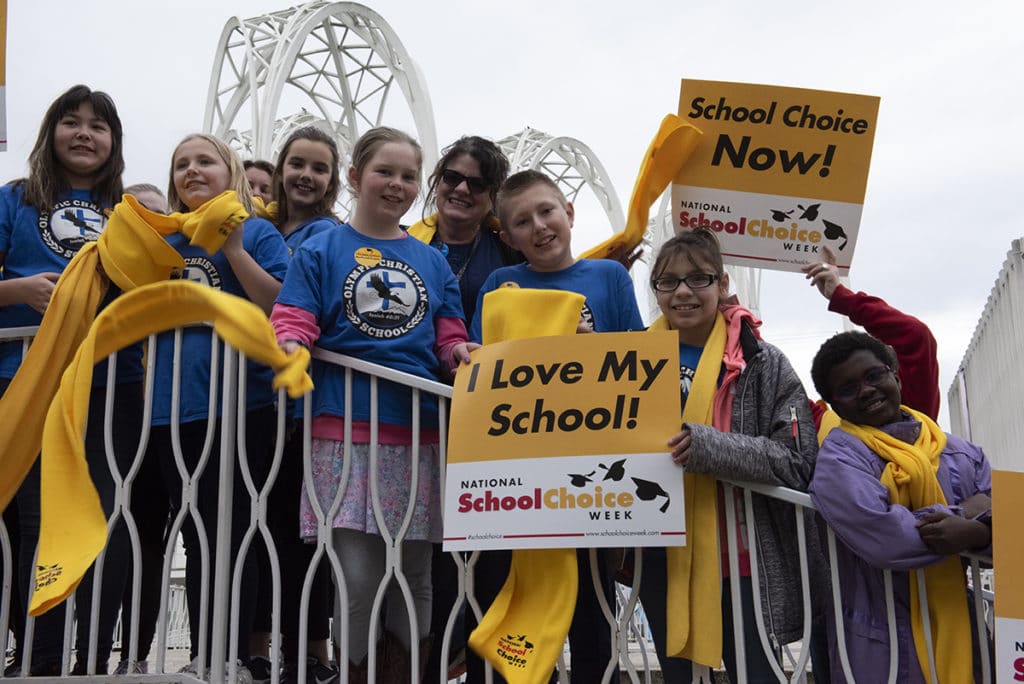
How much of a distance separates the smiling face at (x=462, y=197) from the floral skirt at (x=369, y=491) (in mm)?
1074

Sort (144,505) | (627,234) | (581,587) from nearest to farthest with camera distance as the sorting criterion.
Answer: (581,587) → (144,505) → (627,234)

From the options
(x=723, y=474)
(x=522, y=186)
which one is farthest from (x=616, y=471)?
(x=522, y=186)

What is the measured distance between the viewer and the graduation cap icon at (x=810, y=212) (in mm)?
4359

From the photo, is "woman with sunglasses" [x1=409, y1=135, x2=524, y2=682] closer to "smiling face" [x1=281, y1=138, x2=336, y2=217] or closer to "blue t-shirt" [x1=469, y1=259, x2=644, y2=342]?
"blue t-shirt" [x1=469, y1=259, x2=644, y2=342]

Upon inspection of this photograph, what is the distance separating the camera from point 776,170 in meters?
4.43

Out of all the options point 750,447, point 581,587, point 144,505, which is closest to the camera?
point 750,447

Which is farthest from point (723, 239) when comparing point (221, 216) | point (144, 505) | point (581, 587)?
point (144, 505)

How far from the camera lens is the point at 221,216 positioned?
11.5 feet

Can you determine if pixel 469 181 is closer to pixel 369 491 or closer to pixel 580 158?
pixel 369 491

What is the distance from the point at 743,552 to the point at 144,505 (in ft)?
6.91

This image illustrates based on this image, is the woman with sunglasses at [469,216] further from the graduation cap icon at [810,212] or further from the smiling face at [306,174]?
the graduation cap icon at [810,212]

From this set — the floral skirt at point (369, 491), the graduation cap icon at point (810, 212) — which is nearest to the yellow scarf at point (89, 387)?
the floral skirt at point (369, 491)

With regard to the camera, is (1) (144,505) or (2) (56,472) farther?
(1) (144,505)

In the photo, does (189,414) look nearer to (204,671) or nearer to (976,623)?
(204,671)
